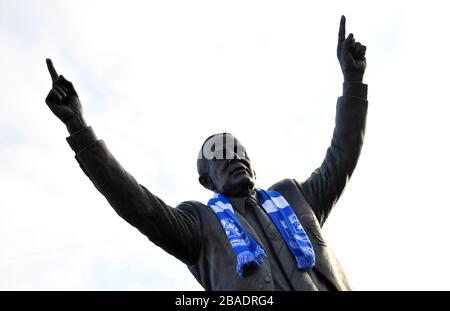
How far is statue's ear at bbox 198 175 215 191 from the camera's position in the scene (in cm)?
972

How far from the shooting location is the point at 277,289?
845 cm

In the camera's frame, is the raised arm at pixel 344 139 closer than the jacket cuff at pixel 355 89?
Yes

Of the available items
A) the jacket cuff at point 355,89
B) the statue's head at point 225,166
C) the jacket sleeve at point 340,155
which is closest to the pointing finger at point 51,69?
the statue's head at point 225,166

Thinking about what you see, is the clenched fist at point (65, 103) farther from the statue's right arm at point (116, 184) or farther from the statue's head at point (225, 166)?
the statue's head at point (225, 166)

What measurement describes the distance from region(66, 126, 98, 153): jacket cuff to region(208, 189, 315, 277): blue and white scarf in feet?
4.89

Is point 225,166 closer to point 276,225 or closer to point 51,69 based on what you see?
point 276,225

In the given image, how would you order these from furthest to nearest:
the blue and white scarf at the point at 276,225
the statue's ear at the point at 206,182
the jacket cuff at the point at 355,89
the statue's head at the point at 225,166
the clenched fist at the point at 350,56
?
the clenched fist at the point at 350,56 < the jacket cuff at the point at 355,89 < the statue's ear at the point at 206,182 < the statue's head at the point at 225,166 < the blue and white scarf at the point at 276,225

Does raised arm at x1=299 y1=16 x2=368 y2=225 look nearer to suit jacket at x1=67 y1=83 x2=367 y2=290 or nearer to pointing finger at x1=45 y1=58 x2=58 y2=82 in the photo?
suit jacket at x1=67 y1=83 x2=367 y2=290

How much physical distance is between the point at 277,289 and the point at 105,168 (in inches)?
75.4

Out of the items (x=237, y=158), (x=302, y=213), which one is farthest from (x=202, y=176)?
(x=302, y=213)

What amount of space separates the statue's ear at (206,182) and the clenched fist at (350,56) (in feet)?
6.46

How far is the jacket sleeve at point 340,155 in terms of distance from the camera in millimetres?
9773

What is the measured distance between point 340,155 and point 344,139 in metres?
0.19

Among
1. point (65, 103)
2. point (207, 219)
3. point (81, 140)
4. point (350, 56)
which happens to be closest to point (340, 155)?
point (350, 56)
